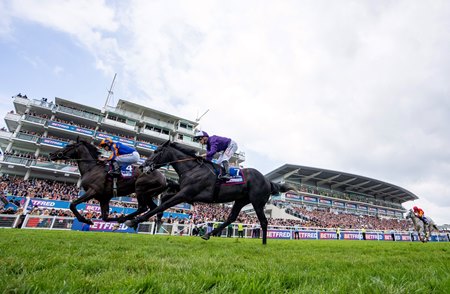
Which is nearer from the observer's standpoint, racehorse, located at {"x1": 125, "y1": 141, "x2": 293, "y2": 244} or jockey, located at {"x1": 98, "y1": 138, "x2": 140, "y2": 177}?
racehorse, located at {"x1": 125, "y1": 141, "x2": 293, "y2": 244}

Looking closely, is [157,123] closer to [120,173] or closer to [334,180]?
[120,173]

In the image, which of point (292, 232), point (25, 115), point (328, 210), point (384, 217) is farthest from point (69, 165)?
point (384, 217)

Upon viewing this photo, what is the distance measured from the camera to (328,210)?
60.5 m

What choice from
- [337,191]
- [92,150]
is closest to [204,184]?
[92,150]

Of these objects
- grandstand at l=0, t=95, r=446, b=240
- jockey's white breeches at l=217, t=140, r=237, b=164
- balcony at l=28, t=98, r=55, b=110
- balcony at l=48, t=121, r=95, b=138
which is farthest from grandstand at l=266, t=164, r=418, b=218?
jockey's white breeches at l=217, t=140, r=237, b=164

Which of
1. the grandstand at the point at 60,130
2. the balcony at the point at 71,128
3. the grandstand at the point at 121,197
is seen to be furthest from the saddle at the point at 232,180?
the balcony at the point at 71,128

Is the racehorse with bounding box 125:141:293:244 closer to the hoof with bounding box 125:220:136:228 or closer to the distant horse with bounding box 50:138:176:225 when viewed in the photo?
the hoof with bounding box 125:220:136:228

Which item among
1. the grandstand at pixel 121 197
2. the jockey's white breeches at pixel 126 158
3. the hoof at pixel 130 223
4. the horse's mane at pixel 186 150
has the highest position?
the grandstand at pixel 121 197

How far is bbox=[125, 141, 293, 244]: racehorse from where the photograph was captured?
7109 millimetres

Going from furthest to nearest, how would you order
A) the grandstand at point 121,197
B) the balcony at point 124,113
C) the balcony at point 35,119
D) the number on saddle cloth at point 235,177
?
1. the balcony at point 124,113
2. the balcony at point 35,119
3. the grandstand at point 121,197
4. the number on saddle cloth at point 235,177

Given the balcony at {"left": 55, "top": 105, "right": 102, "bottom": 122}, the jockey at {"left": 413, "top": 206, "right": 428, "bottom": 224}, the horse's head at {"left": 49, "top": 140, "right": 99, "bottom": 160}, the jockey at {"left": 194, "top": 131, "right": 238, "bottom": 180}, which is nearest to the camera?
the jockey at {"left": 194, "top": 131, "right": 238, "bottom": 180}

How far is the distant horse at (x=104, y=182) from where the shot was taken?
858cm

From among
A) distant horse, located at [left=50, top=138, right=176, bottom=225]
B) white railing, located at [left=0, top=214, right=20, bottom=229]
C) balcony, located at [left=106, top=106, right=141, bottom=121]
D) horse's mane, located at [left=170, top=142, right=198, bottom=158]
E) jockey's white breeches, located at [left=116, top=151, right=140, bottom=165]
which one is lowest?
white railing, located at [left=0, top=214, right=20, bottom=229]

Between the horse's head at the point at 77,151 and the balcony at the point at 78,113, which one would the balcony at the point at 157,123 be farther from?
the horse's head at the point at 77,151
